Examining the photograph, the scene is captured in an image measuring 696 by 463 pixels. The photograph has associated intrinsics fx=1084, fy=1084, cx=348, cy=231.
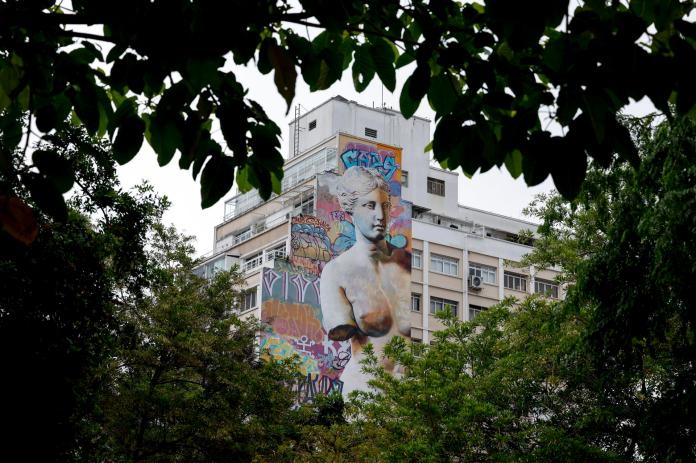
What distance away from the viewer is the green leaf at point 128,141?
139 inches

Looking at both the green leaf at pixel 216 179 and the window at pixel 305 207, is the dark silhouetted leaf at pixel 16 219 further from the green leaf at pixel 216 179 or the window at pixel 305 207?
the window at pixel 305 207

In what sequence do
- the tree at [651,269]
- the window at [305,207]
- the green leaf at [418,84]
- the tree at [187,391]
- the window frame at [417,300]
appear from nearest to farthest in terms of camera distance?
1. the green leaf at [418,84]
2. the tree at [651,269]
3. the tree at [187,391]
4. the window at [305,207]
5. the window frame at [417,300]

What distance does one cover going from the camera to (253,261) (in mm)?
48625

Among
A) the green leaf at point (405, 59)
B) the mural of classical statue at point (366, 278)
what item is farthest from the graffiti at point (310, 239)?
the green leaf at point (405, 59)

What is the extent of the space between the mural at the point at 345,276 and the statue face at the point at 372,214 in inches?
1.7

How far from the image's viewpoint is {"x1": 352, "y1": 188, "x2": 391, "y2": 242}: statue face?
158 feet

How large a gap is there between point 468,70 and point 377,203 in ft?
149

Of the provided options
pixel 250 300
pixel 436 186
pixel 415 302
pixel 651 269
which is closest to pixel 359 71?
pixel 651 269

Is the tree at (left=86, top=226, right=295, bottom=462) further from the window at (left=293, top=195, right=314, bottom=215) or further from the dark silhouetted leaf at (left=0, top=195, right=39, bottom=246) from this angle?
the window at (left=293, top=195, right=314, bottom=215)

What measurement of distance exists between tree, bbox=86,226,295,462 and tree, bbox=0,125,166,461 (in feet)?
16.0

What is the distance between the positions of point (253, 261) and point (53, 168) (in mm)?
45412

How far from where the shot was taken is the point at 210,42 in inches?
121

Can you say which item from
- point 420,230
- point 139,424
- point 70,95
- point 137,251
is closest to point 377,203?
point 420,230

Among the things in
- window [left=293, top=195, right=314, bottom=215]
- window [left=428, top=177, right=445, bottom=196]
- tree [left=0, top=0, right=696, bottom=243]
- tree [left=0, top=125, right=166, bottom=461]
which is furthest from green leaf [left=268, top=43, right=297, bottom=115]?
window [left=428, top=177, right=445, bottom=196]
